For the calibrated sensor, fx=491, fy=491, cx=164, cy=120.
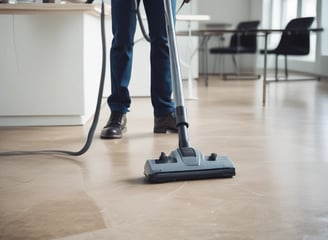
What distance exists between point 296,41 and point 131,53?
3.07 meters

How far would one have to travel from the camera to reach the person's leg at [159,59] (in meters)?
1.96

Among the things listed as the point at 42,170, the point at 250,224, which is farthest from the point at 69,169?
the point at 250,224

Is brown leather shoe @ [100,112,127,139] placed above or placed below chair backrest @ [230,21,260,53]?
below

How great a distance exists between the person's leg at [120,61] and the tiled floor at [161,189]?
2.9 inches

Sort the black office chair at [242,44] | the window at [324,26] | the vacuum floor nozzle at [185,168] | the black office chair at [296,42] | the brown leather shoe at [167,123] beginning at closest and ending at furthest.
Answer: the vacuum floor nozzle at [185,168] → the brown leather shoe at [167,123] → the black office chair at [296,42] → the window at [324,26] → the black office chair at [242,44]

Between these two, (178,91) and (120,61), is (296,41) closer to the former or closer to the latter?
(120,61)

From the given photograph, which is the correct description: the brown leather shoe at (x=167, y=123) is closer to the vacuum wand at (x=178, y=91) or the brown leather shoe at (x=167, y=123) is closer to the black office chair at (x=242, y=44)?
the vacuum wand at (x=178, y=91)

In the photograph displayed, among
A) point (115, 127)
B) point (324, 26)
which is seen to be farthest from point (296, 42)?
point (115, 127)

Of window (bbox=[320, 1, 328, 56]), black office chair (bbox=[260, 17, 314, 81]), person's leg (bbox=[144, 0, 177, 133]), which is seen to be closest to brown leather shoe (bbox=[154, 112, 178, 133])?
person's leg (bbox=[144, 0, 177, 133])

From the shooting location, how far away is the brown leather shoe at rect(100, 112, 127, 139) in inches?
76.3

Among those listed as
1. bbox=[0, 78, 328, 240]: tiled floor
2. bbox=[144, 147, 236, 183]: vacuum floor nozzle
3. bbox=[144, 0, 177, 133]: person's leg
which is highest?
bbox=[144, 0, 177, 133]: person's leg

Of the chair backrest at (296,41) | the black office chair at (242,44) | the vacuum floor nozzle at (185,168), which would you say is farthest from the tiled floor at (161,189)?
the black office chair at (242,44)

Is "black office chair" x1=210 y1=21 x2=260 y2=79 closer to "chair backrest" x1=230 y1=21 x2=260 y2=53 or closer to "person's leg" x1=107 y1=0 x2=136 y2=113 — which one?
"chair backrest" x1=230 y1=21 x2=260 y2=53

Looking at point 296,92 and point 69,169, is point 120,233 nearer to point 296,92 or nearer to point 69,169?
point 69,169
